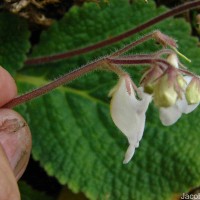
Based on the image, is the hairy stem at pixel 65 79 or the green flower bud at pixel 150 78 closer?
the green flower bud at pixel 150 78

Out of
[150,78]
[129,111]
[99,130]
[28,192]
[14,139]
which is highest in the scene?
[150,78]

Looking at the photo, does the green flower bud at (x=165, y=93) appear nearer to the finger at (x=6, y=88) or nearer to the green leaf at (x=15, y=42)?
the finger at (x=6, y=88)

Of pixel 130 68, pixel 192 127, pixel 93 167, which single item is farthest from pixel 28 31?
pixel 192 127

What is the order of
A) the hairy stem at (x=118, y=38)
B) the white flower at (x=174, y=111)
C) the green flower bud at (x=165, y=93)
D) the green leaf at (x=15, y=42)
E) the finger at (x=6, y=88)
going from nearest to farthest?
the green flower bud at (x=165, y=93) < the white flower at (x=174, y=111) < the finger at (x=6, y=88) < the hairy stem at (x=118, y=38) < the green leaf at (x=15, y=42)

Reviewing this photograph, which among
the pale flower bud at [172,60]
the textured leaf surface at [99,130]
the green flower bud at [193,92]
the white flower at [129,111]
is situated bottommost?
the textured leaf surface at [99,130]

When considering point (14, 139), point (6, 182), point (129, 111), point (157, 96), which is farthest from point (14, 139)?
point (157, 96)

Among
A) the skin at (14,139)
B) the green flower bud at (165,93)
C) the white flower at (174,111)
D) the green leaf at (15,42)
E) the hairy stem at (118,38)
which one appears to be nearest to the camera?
the green flower bud at (165,93)

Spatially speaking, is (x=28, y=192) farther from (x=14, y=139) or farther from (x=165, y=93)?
(x=165, y=93)

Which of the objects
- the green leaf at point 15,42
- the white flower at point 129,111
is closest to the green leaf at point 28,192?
the green leaf at point 15,42
